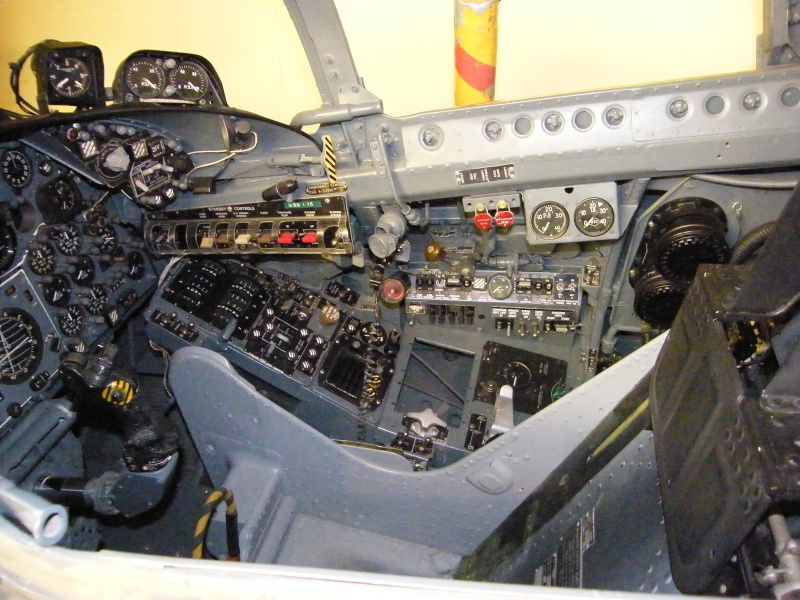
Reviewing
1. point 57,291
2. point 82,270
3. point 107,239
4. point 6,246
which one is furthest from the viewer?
point 107,239

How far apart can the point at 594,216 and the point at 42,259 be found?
228 centimetres

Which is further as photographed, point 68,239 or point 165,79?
point 68,239

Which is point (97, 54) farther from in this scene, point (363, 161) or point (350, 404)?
point (350, 404)

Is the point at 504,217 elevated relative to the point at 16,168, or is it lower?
elevated

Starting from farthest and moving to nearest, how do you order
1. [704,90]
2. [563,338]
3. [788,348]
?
1. [563,338]
2. [704,90]
3. [788,348]

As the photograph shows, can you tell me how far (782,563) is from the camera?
3.09ft

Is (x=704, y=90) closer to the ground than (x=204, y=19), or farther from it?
closer to the ground

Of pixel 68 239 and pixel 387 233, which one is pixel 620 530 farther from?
pixel 68 239

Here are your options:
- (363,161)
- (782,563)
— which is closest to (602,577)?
(782,563)

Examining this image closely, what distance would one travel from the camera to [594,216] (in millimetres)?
2432

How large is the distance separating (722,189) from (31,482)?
2970 mm

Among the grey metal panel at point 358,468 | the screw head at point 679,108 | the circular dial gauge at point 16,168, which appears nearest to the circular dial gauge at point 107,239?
the circular dial gauge at point 16,168

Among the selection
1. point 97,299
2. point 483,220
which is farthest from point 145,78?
point 483,220

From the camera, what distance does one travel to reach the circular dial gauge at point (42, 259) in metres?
2.54
